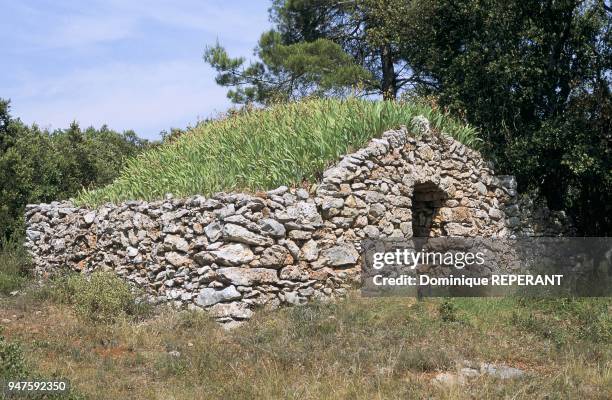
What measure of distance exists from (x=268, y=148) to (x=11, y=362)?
5.91 metres

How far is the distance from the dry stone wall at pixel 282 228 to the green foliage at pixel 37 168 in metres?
3.26

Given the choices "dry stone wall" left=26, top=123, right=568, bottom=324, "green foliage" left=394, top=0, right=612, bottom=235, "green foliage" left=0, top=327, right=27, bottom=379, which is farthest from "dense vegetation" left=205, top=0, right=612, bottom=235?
"green foliage" left=0, top=327, right=27, bottom=379

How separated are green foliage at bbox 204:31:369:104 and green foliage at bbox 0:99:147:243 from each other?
5.16m

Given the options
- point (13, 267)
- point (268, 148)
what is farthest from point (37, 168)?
point (268, 148)

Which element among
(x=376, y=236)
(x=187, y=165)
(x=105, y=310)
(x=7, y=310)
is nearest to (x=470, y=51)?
(x=376, y=236)

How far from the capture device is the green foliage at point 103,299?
31.1ft

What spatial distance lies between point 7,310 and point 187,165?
3.95 meters

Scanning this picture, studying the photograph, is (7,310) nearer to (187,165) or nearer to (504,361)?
(187,165)

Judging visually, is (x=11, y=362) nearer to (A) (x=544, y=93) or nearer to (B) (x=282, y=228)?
(B) (x=282, y=228)

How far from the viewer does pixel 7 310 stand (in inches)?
404

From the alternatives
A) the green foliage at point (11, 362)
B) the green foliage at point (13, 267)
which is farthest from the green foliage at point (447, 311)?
the green foliage at point (13, 267)

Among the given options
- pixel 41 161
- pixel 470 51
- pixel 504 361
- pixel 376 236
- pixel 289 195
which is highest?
pixel 470 51

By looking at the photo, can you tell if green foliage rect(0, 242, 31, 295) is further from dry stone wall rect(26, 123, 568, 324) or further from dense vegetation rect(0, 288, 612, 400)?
dense vegetation rect(0, 288, 612, 400)

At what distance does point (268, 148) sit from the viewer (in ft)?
37.6
